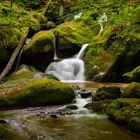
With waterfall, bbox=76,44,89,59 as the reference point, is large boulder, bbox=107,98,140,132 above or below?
below

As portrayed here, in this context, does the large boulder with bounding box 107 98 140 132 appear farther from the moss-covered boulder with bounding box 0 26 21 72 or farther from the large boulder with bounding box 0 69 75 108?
the moss-covered boulder with bounding box 0 26 21 72

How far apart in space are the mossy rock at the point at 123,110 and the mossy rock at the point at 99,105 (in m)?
0.63

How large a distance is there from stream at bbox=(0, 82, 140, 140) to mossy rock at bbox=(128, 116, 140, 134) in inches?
5.6

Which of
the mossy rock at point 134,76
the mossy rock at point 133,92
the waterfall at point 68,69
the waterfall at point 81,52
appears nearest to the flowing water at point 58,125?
the mossy rock at point 133,92

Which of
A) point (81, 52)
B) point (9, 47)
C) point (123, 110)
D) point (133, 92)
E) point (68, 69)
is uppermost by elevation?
point (9, 47)

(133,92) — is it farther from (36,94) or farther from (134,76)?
(134,76)

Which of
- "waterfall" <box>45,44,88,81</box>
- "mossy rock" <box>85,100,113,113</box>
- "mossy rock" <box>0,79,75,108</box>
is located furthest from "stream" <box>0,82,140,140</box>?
"waterfall" <box>45,44,88,81</box>

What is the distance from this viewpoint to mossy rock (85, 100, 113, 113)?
11.4 meters

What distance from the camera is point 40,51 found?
21.3 m

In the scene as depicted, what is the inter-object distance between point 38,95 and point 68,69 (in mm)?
8794

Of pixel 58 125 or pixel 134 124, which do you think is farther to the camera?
pixel 58 125

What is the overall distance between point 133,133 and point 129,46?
11729 mm

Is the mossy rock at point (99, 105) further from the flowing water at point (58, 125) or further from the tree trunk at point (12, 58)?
the tree trunk at point (12, 58)

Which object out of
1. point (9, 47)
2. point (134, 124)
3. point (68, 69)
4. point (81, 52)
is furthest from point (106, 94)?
point (81, 52)
